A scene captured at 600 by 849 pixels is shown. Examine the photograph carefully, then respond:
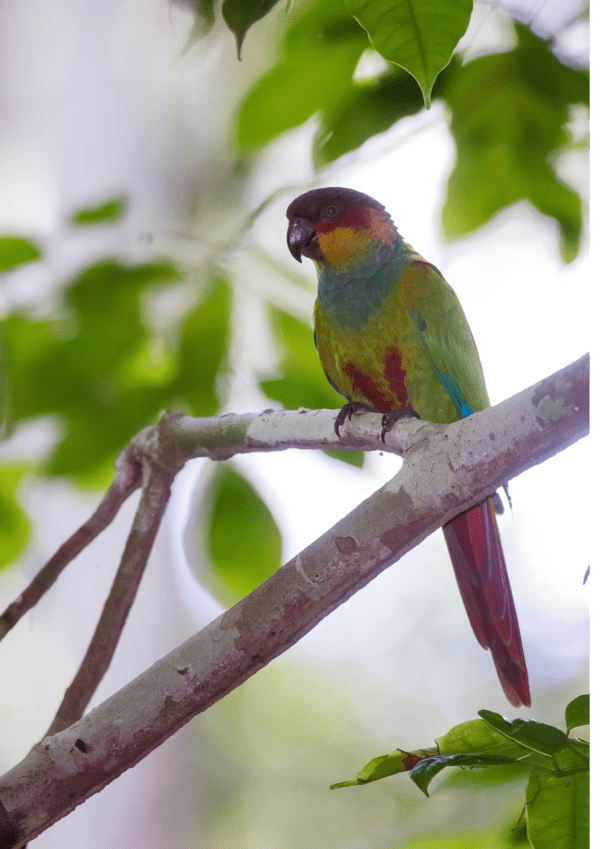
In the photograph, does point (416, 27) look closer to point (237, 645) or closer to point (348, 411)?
point (348, 411)

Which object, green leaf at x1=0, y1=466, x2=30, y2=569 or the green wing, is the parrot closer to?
the green wing

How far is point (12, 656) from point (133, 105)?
0.77 m

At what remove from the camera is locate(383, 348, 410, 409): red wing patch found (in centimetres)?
91

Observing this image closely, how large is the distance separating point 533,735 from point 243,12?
756 mm

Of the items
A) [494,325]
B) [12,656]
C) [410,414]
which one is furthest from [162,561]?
[494,325]

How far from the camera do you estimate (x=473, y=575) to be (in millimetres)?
801

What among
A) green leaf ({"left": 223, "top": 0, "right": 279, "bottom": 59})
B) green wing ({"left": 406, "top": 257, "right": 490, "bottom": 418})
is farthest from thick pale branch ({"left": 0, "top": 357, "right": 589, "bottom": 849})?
green leaf ({"left": 223, "top": 0, "right": 279, "bottom": 59})

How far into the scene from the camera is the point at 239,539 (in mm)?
838

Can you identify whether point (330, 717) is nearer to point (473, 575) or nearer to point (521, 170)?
point (473, 575)

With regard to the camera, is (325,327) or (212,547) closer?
(212,547)

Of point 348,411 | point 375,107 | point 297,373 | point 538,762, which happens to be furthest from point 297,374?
point 538,762

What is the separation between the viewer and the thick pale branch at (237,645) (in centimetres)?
58

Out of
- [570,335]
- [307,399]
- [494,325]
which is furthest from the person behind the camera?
[307,399]

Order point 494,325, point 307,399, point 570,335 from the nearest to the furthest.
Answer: point 570,335
point 494,325
point 307,399
